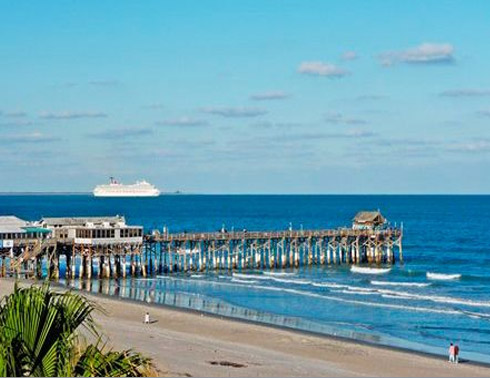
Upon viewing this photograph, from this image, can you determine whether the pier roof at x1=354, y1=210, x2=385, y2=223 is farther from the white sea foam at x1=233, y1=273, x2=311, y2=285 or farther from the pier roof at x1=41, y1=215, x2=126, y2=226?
the pier roof at x1=41, y1=215, x2=126, y2=226

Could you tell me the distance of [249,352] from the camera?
40.0 meters

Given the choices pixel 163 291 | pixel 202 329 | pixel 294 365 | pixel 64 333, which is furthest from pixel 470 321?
pixel 64 333

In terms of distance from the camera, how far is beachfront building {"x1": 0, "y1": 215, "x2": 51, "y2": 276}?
71688 mm

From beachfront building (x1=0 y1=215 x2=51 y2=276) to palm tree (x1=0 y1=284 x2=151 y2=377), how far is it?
60.7m

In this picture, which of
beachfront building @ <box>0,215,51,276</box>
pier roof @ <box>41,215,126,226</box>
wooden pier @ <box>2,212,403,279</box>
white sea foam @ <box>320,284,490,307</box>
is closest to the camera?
white sea foam @ <box>320,284,490,307</box>

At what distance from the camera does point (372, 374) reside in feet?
114

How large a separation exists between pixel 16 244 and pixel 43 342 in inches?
2491

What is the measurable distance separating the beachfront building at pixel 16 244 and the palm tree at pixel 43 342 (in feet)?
199

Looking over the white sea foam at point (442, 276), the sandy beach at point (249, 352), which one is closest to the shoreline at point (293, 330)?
the sandy beach at point (249, 352)

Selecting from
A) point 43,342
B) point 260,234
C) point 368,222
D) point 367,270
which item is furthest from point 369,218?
point 43,342

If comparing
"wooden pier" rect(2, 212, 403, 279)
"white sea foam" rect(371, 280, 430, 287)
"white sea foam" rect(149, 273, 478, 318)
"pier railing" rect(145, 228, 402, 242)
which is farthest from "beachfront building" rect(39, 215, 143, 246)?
"white sea foam" rect(371, 280, 430, 287)

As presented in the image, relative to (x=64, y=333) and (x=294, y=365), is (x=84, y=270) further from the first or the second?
(x=64, y=333)

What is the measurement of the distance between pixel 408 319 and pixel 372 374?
1830 centimetres

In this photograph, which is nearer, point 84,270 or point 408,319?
point 408,319
